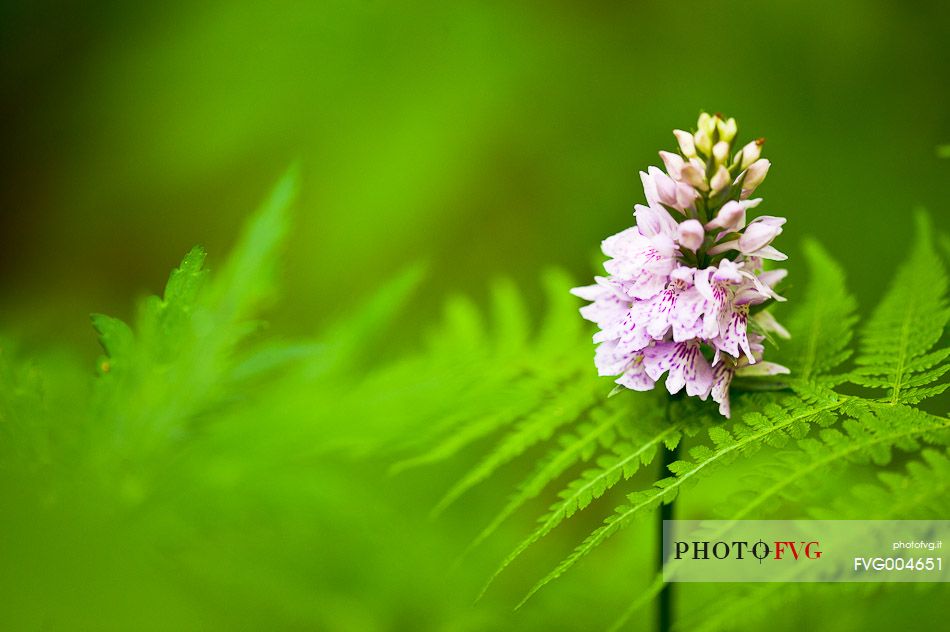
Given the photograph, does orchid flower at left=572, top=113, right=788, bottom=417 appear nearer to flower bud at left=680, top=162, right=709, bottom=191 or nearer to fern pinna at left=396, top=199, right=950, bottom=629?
flower bud at left=680, top=162, right=709, bottom=191

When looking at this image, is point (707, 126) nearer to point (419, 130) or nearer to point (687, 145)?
point (687, 145)

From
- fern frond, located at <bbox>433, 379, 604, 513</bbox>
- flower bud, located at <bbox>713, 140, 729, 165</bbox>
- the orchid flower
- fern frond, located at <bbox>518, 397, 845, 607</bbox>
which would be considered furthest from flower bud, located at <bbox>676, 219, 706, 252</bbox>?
fern frond, located at <bbox>433, 379, 604, 513</bbox>

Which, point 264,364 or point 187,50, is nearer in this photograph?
point 264,364

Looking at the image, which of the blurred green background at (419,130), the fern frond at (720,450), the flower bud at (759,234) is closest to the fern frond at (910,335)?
the fern frond at (720,450)

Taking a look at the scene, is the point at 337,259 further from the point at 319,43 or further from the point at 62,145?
the point at 62,145

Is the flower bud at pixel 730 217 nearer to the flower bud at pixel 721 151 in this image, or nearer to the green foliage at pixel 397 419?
the flower bud at pixel 721 151

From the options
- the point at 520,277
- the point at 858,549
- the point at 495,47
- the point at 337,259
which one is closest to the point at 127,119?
the point at 337,259

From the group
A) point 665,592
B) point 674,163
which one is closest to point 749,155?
point 674,163
